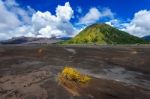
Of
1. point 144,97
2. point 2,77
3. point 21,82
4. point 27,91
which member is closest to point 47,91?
point 27,91

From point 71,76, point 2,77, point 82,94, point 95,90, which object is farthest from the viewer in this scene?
point 2,77

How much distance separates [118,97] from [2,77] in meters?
13.5

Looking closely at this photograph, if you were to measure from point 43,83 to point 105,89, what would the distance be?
17.8 feet

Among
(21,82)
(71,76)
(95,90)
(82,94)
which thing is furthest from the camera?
(21,82)

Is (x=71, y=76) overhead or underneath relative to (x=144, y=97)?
overhead

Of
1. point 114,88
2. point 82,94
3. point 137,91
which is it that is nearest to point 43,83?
point 82,94

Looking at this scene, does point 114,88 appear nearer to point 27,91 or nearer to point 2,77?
point 27,91

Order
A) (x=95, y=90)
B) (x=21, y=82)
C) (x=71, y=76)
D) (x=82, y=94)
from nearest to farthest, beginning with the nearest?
(x=82, y=94)
(x=95, y=90)
(x=71, y=76)
(x=21, y=82)

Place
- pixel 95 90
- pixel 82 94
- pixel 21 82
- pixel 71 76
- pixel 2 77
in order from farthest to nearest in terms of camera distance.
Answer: pixel 2 77
pixel 21 82
pixel 71 76
pixel 95 90
pixel 82 94

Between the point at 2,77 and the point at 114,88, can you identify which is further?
the point at 2,77

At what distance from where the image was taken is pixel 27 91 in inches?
833

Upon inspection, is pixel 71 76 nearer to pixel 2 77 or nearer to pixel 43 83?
pixel 43 83

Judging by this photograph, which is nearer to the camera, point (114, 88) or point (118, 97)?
point (118, 97)

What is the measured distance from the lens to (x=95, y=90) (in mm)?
22047
